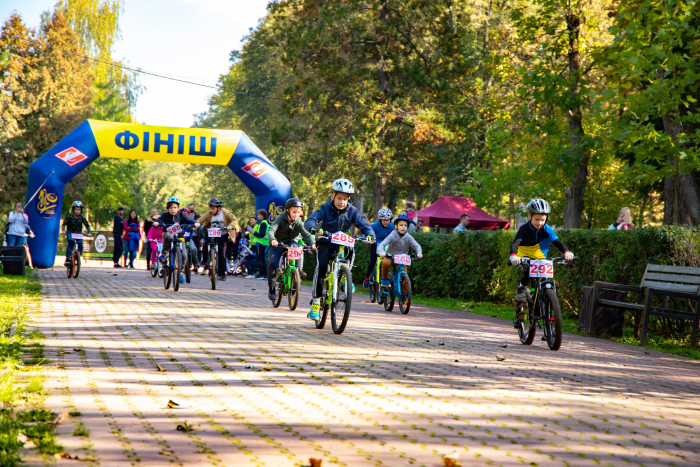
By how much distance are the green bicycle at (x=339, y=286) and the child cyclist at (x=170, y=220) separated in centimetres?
704

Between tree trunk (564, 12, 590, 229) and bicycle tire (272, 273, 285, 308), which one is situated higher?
tree trunk (564, 12, 590, 229)

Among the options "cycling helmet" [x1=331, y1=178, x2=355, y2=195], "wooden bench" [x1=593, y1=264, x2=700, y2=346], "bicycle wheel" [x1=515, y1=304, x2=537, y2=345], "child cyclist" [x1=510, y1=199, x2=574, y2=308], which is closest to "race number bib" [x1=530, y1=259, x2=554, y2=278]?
"child cyclist" [x1=510, y1=199, x2=574, y2=308]

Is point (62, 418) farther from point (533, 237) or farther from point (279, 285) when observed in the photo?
point (279, 285)

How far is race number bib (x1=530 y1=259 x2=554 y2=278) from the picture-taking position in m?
9.08

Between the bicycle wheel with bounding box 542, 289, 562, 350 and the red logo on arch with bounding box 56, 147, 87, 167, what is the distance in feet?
57.3

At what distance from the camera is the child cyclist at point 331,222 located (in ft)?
31.9

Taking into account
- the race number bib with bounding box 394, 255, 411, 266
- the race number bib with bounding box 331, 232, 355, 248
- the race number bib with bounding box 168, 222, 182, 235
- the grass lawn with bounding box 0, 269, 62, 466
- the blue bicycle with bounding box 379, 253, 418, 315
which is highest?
the race number bib with bounding box 168, 222, 182, 235

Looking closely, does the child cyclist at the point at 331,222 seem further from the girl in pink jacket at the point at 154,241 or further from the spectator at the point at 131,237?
the spectator at the point at 131,237

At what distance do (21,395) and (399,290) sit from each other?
8700mm

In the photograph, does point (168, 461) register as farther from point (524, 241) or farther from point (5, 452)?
point (524, 241)

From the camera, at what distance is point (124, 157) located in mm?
23094

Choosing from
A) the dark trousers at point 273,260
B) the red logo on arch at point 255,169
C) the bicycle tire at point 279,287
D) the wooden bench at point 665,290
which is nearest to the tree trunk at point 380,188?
the red logo on arch at point 255,169

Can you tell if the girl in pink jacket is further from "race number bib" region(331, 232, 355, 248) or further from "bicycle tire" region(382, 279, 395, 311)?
"race number bib" region(331, 232, 355, 248)

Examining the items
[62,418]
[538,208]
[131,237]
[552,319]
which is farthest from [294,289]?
[131,237]
